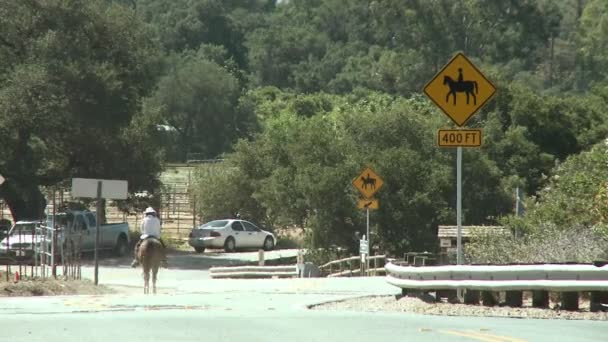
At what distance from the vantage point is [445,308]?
1855 cm

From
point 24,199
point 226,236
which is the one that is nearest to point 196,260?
point 226,236

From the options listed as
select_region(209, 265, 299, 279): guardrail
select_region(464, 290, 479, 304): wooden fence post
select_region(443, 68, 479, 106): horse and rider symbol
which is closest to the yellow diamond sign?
select_region(443, 68, 479, 106): horse and rider symbol

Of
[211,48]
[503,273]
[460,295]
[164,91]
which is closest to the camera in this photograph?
[503,273]

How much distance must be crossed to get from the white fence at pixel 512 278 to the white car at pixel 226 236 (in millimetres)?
35061

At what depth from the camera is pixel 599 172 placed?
27.7 m

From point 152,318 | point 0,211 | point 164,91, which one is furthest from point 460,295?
point 164,91

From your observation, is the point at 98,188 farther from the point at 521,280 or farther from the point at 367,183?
the point at 521,280

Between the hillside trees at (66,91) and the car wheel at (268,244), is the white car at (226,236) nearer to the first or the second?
the car wheel at (268,244)

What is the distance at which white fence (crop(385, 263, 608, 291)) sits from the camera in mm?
17078

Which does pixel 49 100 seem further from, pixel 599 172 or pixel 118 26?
pixel 599 172

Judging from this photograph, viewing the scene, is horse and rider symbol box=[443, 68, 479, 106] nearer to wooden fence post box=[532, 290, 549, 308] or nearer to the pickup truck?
wooden fence post box=[532, 290, 549, 308]

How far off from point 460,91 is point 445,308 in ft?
10.7

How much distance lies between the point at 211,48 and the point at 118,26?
73255 mm

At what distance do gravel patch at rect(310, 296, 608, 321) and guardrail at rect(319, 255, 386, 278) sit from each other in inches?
623
